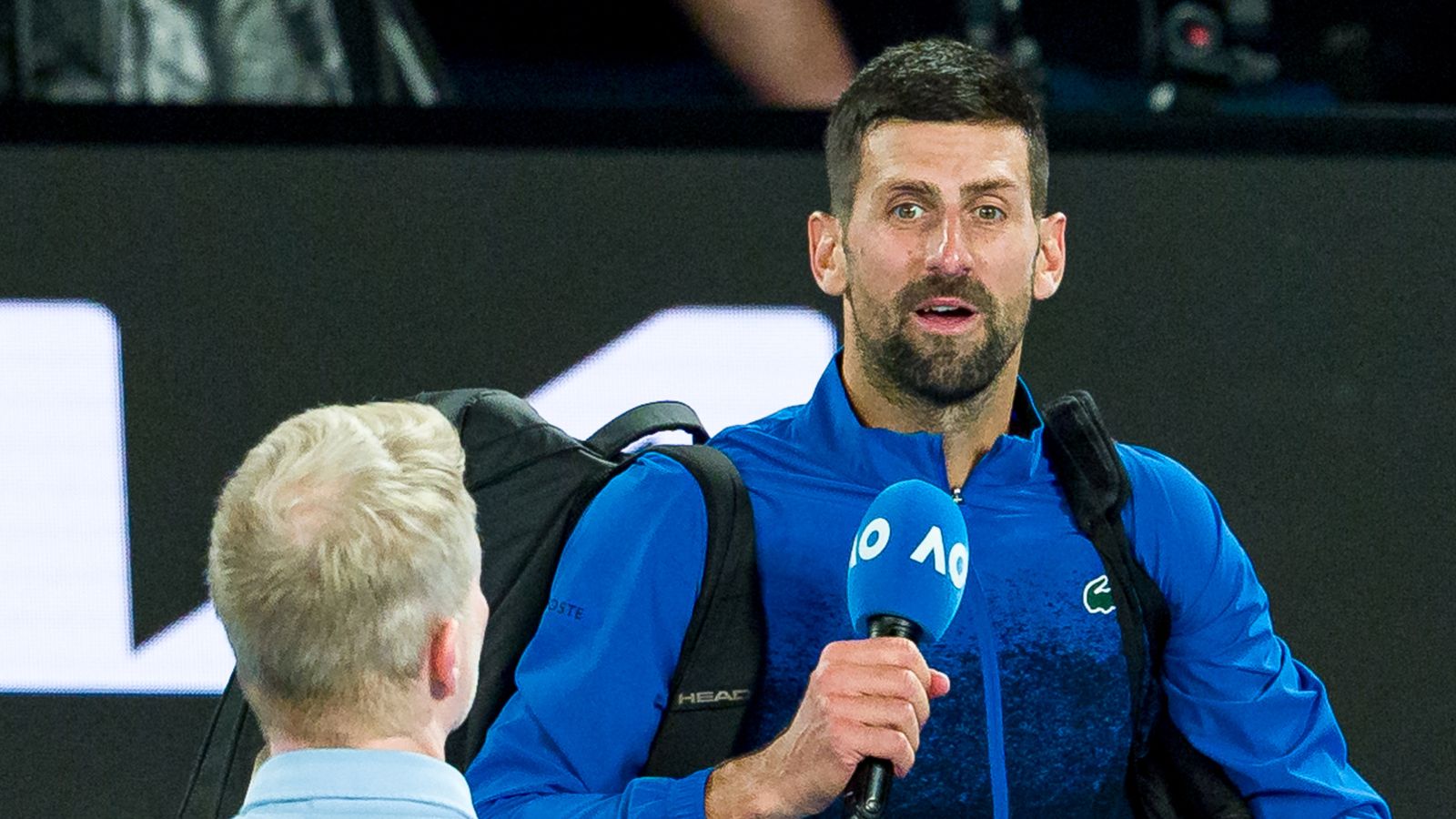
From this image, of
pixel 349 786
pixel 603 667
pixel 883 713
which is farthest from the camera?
pixel 603 667

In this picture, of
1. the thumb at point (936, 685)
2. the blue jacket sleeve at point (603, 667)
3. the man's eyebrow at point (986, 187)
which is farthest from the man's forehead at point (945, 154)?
the thumb at point (936, 685)

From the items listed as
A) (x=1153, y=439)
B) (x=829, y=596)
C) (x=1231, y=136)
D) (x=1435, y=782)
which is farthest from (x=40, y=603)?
(x=1435, y=782)

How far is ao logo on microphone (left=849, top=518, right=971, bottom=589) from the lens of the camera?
1.82 metres

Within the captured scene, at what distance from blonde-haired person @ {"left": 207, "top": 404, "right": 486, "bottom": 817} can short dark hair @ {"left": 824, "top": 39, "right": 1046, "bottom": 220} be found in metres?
0.91

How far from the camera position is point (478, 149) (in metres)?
3.30

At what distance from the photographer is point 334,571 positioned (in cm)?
150

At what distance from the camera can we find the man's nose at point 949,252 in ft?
7.27

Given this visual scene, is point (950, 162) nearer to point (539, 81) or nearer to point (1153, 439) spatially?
point (1153, 439)

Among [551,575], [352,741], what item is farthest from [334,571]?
[551,575]

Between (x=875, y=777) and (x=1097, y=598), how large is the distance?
0.61m

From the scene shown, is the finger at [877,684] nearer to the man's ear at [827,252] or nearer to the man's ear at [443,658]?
the man's ear at [443,658]

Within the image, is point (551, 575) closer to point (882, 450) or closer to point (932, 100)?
point (882, 450)

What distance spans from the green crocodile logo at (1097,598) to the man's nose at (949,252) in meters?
0.39

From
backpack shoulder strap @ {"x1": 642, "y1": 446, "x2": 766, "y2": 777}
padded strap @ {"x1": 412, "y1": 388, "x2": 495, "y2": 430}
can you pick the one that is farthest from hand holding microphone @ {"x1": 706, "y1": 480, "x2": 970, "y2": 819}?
padded strap @ {"x1": 412, "y1": 388, "x2": 495, "y2": 430}
